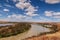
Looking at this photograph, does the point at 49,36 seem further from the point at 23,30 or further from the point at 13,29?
the point at 13,29

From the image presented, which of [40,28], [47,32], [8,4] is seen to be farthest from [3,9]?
[47,32]

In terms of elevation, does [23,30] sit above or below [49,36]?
above

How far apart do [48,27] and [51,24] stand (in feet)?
0.25

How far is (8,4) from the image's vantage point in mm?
2055

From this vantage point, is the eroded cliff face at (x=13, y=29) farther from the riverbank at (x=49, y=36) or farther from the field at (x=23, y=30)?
the riverbank at (x=49, y=36)

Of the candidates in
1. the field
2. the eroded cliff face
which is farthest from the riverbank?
the eroded cliff face

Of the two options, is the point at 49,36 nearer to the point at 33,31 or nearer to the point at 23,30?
the point at 33,31

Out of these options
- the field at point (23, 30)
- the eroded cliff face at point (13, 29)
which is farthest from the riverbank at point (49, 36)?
the eroded cliff face at point (13, 29)

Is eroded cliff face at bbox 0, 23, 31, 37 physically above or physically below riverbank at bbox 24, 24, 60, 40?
above

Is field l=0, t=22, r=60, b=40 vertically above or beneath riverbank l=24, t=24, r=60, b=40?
above

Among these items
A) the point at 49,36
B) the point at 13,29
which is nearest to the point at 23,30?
the point at 13,29

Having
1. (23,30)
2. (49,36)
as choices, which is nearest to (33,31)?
(23,30)

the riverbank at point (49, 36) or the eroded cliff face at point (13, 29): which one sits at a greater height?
the eroded cliff face at point (13, 29)

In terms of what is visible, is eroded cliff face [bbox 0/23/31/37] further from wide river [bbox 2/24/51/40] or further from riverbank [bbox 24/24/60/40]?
riverbank [bbox 24/24/60/40]
